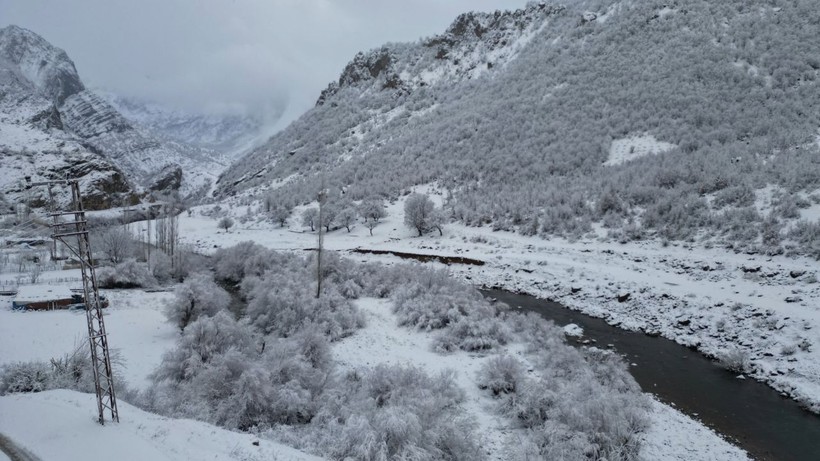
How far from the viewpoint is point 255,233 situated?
173 feet

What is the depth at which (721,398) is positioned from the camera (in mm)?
13719

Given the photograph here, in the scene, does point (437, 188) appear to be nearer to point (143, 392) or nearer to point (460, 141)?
point (460, 141)

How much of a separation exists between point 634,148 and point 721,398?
36320 mm

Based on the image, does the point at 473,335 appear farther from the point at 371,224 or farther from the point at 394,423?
the point at 371,224

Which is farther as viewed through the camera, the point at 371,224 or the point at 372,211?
the point at 372,211

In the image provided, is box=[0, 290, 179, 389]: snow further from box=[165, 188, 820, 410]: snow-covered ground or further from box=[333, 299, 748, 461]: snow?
box=[165, 188, 820, 410]: snow-covered ground

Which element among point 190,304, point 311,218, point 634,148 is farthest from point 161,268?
point 634,148

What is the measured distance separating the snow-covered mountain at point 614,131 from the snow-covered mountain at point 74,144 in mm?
27900

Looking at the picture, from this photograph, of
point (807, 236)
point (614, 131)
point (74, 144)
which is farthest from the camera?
point (74, 144)

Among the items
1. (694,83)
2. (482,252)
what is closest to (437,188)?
(482,252)

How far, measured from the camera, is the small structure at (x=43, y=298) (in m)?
21.0

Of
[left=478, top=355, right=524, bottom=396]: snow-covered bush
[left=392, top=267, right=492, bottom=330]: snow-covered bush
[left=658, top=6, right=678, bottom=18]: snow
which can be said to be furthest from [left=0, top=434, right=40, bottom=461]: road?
[left=658, top=6, right=678, bottom=18]: snow

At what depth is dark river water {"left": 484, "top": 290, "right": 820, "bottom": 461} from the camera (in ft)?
37.5

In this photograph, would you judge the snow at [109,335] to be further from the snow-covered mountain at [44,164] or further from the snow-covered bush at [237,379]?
the snow-covered mountain at [44,164]
